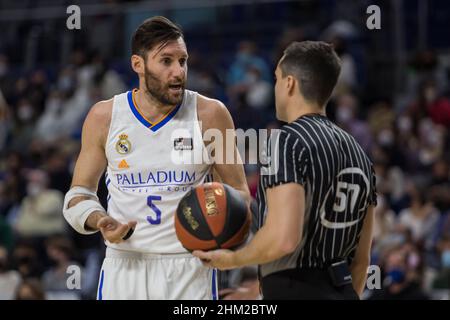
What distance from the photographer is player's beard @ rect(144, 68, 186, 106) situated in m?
4.89

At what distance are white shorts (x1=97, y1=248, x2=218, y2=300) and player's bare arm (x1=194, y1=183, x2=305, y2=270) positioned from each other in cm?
80

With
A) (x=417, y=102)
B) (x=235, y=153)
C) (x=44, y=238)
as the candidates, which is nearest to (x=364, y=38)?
(x=417, y=102)

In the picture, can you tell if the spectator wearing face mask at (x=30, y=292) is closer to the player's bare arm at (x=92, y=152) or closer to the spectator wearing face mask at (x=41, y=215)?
the spectator wearing face mask at (x=41, y=215)

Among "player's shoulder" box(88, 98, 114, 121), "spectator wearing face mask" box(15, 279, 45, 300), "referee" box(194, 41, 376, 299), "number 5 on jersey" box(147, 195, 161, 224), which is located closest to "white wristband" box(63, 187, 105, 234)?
"number 5 on jersey" box(147, 195, 161, 224)

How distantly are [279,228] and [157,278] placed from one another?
3.80ft

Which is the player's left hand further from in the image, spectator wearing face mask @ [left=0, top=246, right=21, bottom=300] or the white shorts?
spectator wearing face mask @ [left=0, top=246, right=21, bottom=300]

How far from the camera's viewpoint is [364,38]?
12719 mm

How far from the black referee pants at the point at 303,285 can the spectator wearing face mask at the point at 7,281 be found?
199 inches

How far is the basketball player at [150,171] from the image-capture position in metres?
4.79

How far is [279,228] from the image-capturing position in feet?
12.6

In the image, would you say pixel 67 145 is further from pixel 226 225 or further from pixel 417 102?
pixel 226 225

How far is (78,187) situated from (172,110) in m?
0.68

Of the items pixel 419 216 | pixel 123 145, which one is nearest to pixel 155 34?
pixel 123 145

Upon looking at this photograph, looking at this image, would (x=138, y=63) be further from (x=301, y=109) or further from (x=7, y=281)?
(x=7, y=281)
